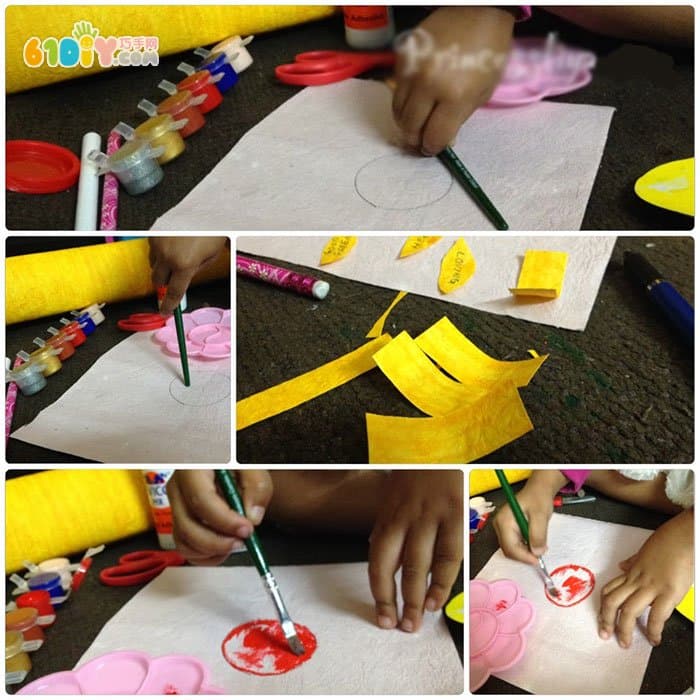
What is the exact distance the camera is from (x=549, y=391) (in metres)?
0.44

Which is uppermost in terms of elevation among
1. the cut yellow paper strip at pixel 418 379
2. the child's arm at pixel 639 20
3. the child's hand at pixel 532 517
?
the child's arm at pixel 639 20

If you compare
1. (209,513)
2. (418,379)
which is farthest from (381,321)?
(209,513)

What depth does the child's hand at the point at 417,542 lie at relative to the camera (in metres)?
0.44

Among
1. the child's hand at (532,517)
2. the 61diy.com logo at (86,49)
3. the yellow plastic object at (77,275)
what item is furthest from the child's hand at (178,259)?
the child's hand at (532,517)

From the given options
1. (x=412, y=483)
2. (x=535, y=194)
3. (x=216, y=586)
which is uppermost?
(x=535, y=194)

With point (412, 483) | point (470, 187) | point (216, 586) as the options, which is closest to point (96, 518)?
point (216, 586)

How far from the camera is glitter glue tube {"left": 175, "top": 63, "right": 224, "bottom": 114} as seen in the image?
1.66 ft

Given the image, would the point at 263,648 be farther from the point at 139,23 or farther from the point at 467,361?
the point at 139,23

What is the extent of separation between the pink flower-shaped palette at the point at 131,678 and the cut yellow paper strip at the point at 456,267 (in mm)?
265

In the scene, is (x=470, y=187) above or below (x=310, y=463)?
above

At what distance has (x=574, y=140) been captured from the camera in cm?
51

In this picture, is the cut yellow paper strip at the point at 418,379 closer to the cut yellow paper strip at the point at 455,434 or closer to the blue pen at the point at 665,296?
the cut yellow paper strip at the point at 455,434

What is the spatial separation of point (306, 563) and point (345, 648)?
7cm

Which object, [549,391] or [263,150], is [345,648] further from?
[263,150]
